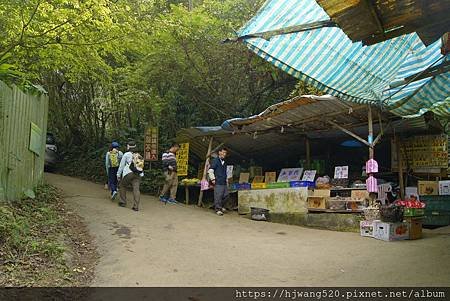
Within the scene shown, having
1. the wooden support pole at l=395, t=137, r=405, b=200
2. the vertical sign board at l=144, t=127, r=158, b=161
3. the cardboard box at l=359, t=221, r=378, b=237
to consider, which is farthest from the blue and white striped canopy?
the vertical sign board at l=144, t=127, r=158, b=161

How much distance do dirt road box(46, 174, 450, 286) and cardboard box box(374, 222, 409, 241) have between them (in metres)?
0.24

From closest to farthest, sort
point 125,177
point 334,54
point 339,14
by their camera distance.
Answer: point 339,14, point 334,54, point 125,177

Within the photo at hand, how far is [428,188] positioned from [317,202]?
2601 mm

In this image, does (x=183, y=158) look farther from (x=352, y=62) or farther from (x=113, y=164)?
(x=352, y=62)

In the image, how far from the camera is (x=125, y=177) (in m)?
10.7

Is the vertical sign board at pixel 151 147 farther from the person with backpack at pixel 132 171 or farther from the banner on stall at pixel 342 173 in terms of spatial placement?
the banner on stall at pixel 342 173

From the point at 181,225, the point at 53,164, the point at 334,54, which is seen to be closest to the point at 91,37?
the point at 181,225

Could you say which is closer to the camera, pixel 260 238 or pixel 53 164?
pixel 260 238

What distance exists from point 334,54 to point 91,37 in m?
5.70

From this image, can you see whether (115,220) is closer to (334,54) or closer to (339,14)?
(334,54)

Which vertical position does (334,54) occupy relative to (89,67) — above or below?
below

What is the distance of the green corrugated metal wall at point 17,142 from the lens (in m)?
7.45

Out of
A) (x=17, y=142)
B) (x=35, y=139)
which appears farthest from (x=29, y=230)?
(x=35, y=139)

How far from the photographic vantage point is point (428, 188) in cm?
1001
